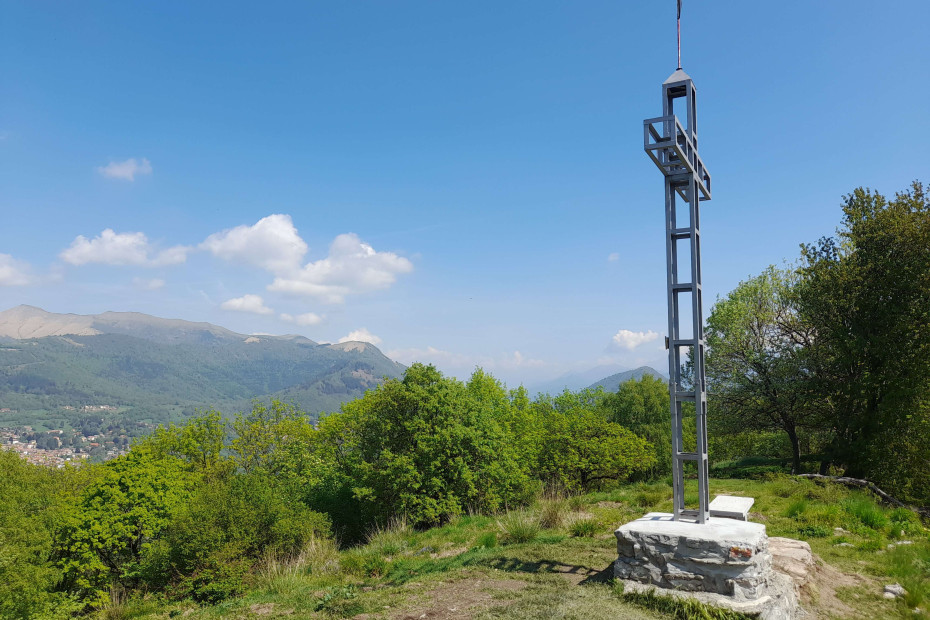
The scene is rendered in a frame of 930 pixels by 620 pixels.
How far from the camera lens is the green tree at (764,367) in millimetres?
20594

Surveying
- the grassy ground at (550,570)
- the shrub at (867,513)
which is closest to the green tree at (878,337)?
the grassy ground at (550,570)

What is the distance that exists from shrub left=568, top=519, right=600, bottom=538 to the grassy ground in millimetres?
20

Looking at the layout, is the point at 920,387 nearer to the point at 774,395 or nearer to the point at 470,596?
the point at 774,395

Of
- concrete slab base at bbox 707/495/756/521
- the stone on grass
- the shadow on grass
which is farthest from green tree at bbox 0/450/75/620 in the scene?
the stone on grass

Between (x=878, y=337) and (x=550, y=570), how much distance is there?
632 inches

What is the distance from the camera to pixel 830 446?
20.1 m

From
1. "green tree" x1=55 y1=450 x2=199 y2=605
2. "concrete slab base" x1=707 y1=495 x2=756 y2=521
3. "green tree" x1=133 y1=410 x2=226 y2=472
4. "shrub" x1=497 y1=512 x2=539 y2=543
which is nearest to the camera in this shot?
"concrete slab base" x1=707 y1=495 x2=756 y2=521

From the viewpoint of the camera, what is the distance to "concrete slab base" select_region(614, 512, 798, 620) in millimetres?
5797

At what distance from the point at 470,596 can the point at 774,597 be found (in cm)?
366

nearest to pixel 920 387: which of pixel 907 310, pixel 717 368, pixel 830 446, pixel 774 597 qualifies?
pixel 907 310

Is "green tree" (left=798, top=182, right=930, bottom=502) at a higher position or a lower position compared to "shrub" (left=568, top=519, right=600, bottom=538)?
higher

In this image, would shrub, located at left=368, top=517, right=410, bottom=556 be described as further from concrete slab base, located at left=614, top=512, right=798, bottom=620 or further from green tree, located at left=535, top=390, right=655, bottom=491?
green tree, located at left=535, top=390, right=655, bottom=491

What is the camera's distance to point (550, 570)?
303 inches

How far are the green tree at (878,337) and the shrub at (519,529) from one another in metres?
13.5
